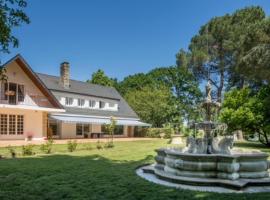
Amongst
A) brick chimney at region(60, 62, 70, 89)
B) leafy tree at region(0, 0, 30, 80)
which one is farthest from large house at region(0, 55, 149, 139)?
leafy tree at region(0, 0, 30, 80)

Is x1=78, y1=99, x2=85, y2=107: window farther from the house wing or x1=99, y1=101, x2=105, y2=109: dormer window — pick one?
the house wing

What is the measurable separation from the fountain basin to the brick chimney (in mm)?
34717

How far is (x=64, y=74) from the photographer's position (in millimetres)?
42938

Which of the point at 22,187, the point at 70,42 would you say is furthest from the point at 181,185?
the point at 70,42

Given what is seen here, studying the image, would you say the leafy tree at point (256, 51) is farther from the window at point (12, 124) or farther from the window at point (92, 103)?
the window at point (92, 103)

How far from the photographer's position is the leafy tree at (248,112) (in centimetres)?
2903

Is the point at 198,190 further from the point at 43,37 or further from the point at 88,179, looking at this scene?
the point at 43,37

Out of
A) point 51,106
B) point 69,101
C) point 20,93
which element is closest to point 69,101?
point 69,101

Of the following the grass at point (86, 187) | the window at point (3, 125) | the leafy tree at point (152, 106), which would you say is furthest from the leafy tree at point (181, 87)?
the grass at point (86, 187)

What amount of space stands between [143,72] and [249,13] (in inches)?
1684

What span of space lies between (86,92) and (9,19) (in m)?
39.5

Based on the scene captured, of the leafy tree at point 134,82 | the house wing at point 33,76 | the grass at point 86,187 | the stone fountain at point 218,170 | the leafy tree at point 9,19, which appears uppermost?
the leafy tree at point 134,82

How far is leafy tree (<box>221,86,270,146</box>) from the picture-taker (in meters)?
29.0

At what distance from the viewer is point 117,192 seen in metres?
8.67
